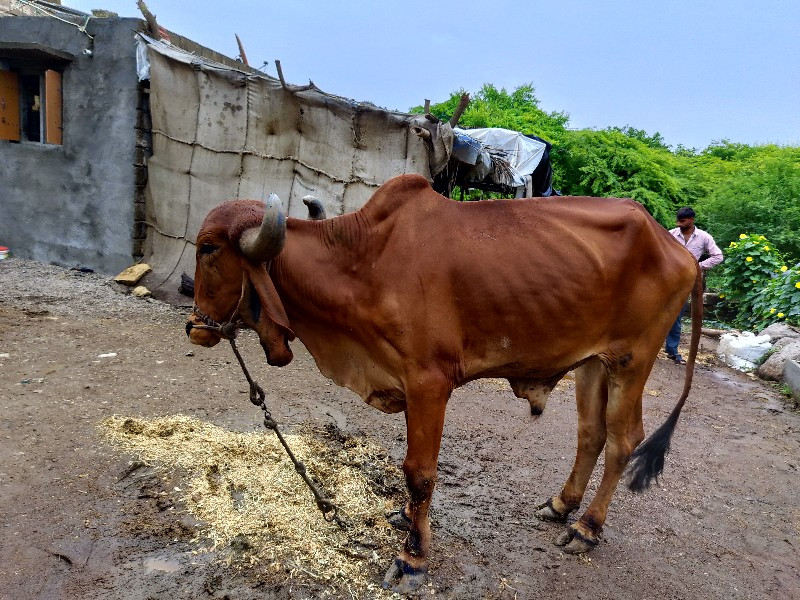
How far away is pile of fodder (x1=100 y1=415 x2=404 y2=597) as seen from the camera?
3076mm

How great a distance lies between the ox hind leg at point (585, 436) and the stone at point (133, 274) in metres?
6.98

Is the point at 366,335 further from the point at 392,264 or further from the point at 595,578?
the point at 595,578

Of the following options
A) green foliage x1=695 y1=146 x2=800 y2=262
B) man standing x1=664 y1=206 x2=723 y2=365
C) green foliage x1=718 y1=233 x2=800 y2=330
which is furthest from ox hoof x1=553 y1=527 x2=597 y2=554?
green foliage x1=695 y1=146 x2=800 y2=262

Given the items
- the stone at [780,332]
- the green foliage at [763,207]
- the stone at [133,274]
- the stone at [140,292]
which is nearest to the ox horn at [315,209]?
the stone at [140,292]

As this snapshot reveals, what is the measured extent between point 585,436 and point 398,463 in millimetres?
1370

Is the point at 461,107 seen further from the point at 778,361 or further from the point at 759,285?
the point at 759,285

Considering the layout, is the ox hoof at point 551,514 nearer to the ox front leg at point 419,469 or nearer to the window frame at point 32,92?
the ox front leg at point 419,469

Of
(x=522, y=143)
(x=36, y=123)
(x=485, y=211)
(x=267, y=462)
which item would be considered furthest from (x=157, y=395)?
(x=522, y=143)

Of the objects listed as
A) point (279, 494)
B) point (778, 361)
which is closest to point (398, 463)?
point (279, 494)

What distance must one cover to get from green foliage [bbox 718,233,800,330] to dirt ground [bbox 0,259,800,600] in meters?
3.10

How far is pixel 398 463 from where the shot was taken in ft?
14.4

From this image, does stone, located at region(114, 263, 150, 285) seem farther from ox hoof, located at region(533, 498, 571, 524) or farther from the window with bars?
ox hoof, located at region(533, 498, 571, 524)

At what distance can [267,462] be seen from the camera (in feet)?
13.3

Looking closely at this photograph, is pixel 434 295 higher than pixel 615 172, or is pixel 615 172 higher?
pixel 615 172
